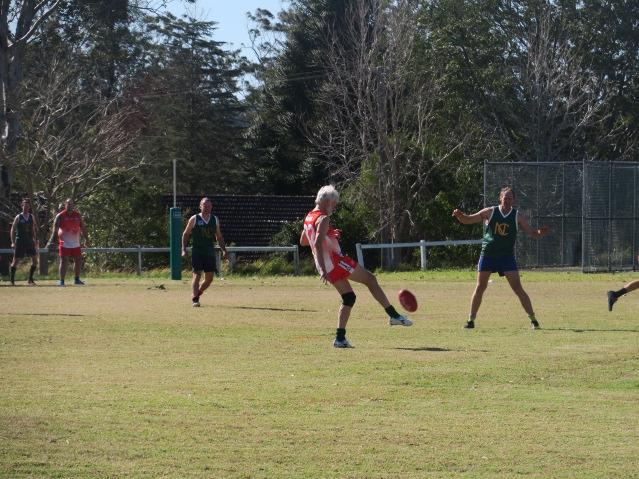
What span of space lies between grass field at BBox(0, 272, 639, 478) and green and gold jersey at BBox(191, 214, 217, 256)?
63.5 inches

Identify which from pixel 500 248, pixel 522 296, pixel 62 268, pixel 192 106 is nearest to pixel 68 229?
pixel 62 268

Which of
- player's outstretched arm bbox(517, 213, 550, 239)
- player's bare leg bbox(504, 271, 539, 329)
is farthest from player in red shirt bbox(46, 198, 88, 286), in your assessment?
player's outstretched arm bbox(517, 213, 550, 239)

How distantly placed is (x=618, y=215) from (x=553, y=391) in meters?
24.4

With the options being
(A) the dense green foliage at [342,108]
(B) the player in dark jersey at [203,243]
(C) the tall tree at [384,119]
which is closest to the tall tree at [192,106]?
(A) the dense green foliage at [342,108]

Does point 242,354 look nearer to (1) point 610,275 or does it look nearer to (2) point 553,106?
(1) point 610,275

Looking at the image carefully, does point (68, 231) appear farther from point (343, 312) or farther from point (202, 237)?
point (343, 312)

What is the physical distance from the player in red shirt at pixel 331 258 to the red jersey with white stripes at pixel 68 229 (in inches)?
562

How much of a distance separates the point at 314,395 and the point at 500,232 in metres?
7.03

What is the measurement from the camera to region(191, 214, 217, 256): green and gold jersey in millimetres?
21828

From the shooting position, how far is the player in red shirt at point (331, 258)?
47.3ft

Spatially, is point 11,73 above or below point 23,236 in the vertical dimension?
above

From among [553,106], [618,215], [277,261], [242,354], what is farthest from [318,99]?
[242,354]

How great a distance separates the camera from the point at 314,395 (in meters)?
10.9

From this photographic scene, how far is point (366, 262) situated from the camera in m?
42.2
